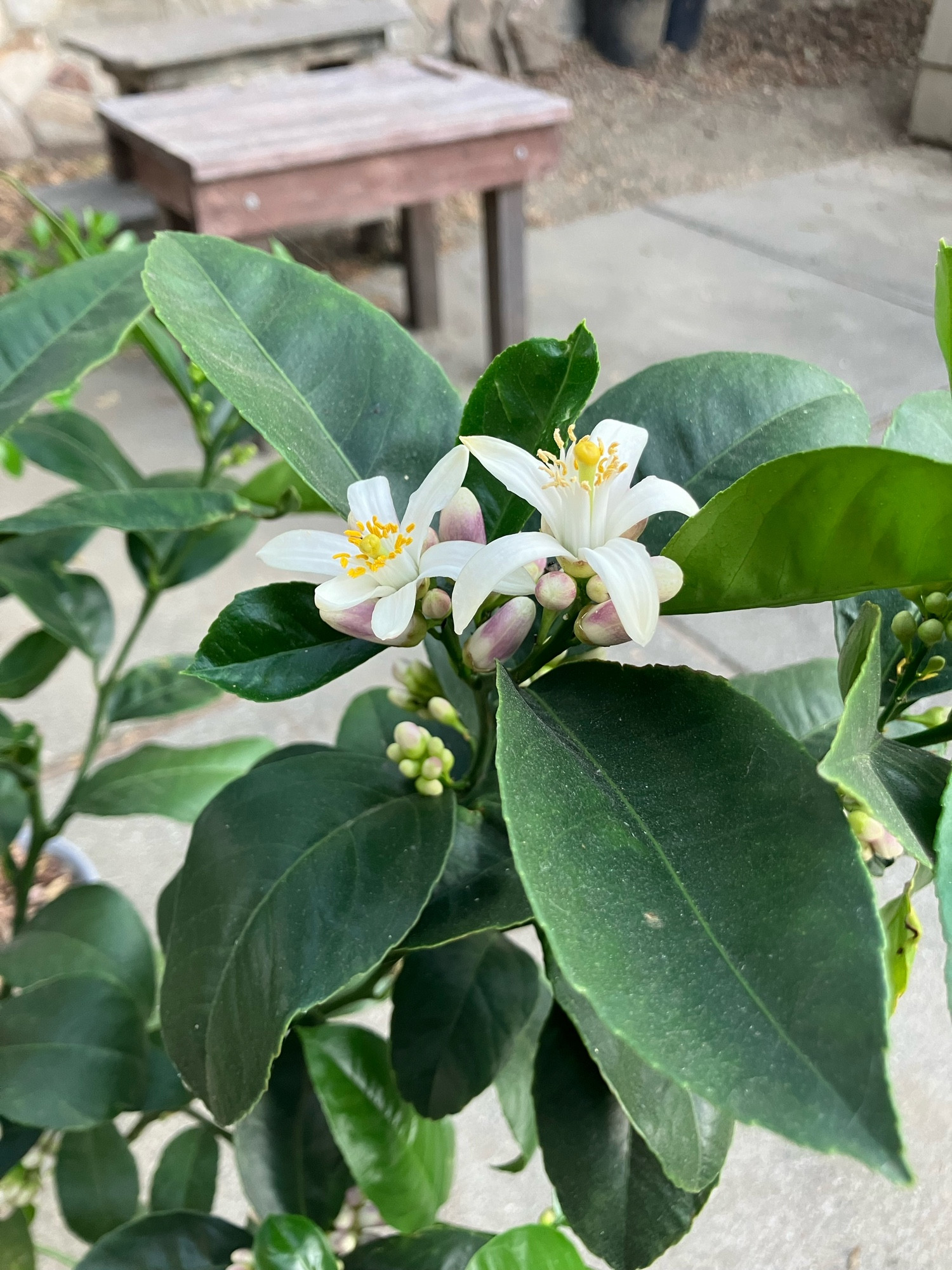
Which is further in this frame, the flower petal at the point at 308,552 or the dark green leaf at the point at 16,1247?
the dark green leaf at the point at 16,1247

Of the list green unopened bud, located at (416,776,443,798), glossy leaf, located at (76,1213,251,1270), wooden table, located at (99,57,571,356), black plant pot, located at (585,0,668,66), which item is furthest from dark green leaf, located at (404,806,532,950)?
black plant pot, located at (585,0,668,66)

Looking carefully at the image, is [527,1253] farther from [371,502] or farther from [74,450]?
[74,450]

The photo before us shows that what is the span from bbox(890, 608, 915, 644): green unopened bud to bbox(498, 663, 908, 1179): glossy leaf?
10 centimetres

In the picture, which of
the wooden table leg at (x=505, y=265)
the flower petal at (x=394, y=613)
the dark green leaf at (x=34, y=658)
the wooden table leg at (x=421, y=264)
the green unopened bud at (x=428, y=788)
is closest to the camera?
the flower petal at (x=394, y=613)

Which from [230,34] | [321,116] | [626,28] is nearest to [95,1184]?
[321,116]

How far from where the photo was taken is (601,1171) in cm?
43

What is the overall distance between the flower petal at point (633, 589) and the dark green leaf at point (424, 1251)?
1.45ft

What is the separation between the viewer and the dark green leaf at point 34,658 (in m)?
0.81

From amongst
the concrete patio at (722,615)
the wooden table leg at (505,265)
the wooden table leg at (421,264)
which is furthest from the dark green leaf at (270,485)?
the wooden table leg at (421,264)

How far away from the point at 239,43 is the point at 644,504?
3.02m

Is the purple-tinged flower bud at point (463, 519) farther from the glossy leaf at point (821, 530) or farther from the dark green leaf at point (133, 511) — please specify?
the dark green leaf at point (133, 511)

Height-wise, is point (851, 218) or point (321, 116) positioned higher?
point (321, 116)

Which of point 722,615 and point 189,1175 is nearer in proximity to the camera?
point 189,1175

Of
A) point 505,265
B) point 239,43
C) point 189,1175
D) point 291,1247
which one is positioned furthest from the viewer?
point 239,43
